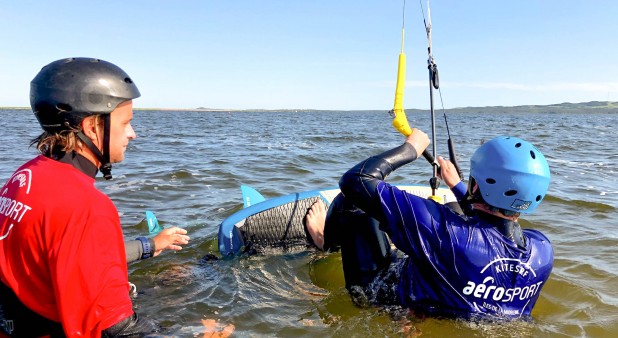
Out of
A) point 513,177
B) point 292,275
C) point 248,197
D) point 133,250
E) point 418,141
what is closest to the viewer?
point 513,177

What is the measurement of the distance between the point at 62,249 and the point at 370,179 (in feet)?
6.16

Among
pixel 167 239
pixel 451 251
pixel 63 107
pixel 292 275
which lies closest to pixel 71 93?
pixel 63 107

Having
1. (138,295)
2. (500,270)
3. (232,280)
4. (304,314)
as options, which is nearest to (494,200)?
(500,270)

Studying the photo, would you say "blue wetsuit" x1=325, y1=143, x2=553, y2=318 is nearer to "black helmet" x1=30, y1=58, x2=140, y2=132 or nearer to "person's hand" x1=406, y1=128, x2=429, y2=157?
"person's hand" x1=406, y1=128, x2=429, y2=157

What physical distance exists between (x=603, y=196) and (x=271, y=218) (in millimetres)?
7557

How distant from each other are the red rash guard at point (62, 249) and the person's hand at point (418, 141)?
2210mm

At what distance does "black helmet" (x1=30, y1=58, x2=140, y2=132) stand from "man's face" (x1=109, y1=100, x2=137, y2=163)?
0.05 metres

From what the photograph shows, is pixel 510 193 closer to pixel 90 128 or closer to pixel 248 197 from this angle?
pixel 90 128

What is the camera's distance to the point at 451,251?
3062 millimetres

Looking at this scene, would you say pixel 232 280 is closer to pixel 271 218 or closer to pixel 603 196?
pixel 271 218

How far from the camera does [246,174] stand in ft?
39.4

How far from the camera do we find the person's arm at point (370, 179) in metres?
3.19

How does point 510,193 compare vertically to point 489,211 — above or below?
above

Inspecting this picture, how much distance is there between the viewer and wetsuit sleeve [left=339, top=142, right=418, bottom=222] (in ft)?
10.4
